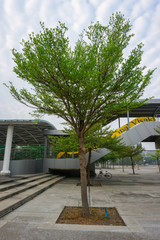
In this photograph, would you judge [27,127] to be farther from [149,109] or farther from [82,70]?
[149,109]

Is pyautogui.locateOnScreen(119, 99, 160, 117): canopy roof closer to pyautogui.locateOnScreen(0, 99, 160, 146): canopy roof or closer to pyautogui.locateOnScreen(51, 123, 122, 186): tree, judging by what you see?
pyautogui.locateOnScreen(0, 99, 160, 146): canopy roof

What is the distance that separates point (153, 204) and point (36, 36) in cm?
984

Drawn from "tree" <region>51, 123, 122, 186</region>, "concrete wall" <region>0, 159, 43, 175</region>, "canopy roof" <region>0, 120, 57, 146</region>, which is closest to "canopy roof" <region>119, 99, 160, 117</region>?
"tree" <region>51, 123, 122, 186</region>

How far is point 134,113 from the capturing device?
1117 inches

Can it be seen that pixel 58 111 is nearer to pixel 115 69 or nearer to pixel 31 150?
pixel 115 69

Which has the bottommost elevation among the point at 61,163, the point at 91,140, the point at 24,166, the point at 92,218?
the point at 92,218

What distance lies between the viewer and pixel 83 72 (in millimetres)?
5527

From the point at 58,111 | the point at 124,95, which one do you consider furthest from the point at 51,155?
the point at 124,95

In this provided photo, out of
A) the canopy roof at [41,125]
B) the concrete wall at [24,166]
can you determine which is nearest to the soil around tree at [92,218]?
the canopy roof at [41,125]

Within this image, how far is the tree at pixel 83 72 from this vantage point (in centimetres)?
585

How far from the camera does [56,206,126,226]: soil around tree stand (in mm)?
5434

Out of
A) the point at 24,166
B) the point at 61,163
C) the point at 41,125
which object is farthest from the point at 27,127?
the point at 61,163

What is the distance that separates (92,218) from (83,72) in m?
5.63

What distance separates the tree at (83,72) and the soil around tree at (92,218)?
366mm
